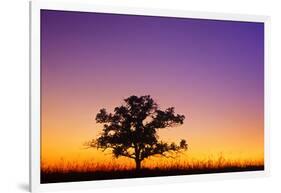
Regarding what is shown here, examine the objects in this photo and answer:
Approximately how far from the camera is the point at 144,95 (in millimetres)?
4227

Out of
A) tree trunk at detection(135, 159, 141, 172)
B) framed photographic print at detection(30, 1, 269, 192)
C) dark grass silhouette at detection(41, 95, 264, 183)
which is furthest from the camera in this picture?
tree trunk at detection(135, 159, 141, 172)

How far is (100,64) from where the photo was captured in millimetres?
4125

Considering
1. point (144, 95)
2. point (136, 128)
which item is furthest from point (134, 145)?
point (144, 95)

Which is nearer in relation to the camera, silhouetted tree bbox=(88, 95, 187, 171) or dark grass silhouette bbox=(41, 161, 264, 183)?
dark grass silhouette bbox=(41, 161, 264, 183)

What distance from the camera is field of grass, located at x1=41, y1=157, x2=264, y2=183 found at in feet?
13.2

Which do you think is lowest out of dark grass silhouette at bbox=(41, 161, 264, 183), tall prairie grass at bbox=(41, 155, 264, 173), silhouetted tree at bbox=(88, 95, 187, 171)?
dark grass silhouette at bbox=(41, 161, 264, 183)

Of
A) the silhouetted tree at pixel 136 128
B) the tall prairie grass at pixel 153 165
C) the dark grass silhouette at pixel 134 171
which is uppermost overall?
the silhouetted tree at pixel 136 128

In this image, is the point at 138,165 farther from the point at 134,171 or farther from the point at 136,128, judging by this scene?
the point at 136,128

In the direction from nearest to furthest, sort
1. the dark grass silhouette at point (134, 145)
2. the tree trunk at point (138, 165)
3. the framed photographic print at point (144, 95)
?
the framed photographic print at point (144, 95) < the dark grass silhouette at point (134, 145) < the tree trunk at point (138, 165)

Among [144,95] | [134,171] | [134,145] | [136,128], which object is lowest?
[134,171]

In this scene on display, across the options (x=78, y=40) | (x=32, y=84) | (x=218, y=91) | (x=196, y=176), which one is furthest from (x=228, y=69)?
(x=32, y=84)

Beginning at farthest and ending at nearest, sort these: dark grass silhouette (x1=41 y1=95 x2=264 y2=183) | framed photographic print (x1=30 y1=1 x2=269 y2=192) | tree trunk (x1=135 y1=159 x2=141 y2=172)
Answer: tree trunk (x1=135 y1=159 x2=141 y2=172) < dark grass silhouette (x1=41 y1=95 x2=264 y2=183) < framed photographic print (x1=30 y1=1 x2=269 y2=192)

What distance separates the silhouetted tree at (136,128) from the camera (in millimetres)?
4160

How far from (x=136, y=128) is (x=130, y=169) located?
11.3 inches
